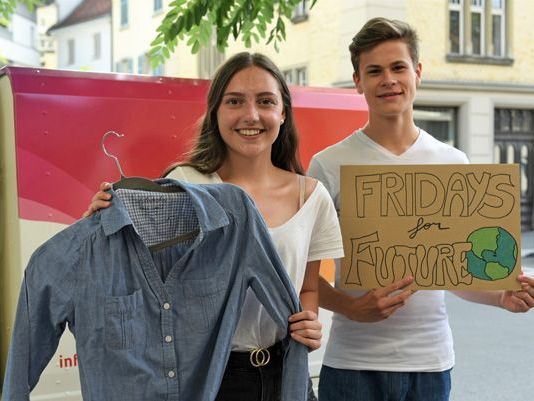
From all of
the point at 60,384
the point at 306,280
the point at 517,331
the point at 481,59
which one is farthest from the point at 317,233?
the point at 481,59

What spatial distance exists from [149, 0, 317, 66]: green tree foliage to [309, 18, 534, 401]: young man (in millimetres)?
1915

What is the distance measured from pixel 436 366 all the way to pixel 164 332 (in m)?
1.08

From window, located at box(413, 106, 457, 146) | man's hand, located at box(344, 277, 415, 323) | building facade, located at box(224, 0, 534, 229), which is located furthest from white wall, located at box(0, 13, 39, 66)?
man's hand, located at box(344, 277, 415, 323)

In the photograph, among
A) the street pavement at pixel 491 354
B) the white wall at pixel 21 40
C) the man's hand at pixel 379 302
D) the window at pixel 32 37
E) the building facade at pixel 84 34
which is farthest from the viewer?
the window at pixel 32 37

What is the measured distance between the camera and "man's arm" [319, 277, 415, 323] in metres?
2.49

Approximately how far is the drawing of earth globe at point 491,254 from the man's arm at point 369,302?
0.80 ft

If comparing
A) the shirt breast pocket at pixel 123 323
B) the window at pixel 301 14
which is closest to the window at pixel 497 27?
the window at pixel 301 14

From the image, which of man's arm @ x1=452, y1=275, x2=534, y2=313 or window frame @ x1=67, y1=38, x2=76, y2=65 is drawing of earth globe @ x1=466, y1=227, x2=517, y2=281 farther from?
window frame @ x1=67, y1=38, x2=76, y2=65

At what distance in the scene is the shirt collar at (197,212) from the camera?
6.66 ft

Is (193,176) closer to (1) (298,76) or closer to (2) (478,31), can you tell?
(1) (298,76)

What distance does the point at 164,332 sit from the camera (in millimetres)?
2029

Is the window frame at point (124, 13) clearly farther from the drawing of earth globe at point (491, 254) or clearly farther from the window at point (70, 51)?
the drawing of earth globe at point (491, 254)

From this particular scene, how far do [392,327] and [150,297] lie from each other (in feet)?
3.23

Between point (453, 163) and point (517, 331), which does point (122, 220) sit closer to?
point (453, 163)
